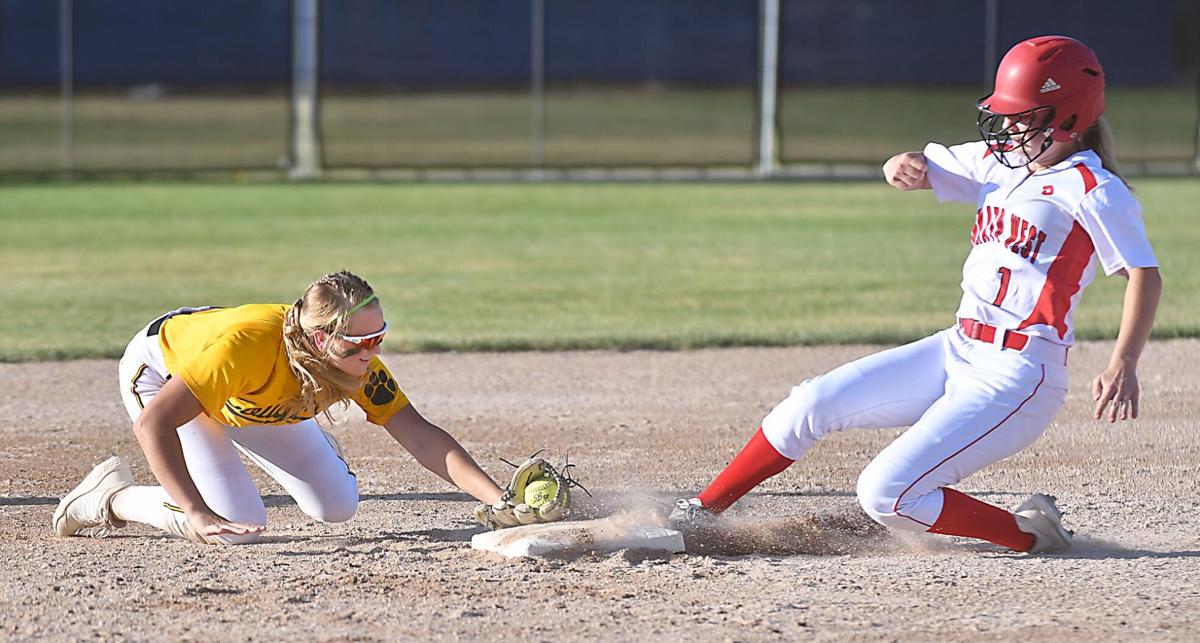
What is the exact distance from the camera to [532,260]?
1161 centimetres

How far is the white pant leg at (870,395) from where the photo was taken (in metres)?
4.22

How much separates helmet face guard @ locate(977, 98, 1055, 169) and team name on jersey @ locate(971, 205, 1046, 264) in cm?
15

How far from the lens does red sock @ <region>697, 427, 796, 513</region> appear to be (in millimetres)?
4344

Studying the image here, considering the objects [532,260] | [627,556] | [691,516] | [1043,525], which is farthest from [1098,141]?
[532,260]

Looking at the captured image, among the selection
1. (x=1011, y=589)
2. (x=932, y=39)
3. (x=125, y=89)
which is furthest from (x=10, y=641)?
(x=932, y=39)

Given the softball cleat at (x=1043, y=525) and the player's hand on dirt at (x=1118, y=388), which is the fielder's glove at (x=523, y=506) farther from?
the player's hand on dirt at (x=1118, y=388)

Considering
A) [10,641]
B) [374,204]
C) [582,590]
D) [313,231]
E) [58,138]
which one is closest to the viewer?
[10,641]

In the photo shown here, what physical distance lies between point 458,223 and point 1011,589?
1044 centimetres

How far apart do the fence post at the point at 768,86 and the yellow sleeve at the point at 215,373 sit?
15444 millimetres

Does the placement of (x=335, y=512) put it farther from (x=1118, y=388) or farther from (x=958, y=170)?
(x=1118, y=388)

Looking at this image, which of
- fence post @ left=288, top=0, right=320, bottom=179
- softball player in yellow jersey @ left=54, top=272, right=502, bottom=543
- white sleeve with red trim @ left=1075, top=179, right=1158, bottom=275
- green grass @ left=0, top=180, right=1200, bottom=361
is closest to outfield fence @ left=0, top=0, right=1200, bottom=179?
fence post @ left=288, top=0, right=320, bottom=179

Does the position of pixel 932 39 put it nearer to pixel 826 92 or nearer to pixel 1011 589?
pixel 826 92

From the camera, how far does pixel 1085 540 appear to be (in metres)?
4.49

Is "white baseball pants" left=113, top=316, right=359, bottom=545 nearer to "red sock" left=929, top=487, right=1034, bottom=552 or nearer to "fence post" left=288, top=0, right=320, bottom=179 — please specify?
"red sock" left=929, top=487, right=1034, bottom=552
